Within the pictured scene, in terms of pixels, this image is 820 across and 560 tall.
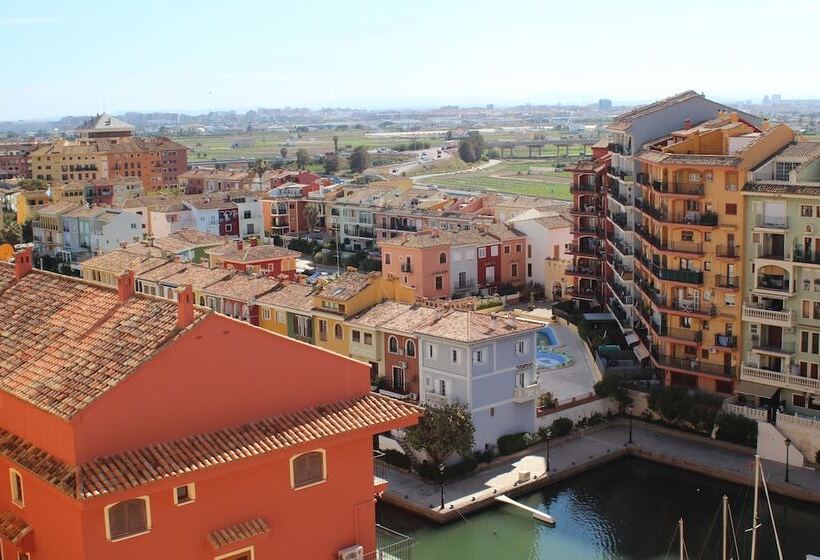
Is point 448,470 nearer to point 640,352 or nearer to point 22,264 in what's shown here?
point 640,352

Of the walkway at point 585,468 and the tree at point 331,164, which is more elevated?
the tree at point 331,164

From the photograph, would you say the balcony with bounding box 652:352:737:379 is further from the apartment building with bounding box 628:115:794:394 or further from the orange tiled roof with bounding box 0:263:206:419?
the orange tiled roof with bounding box 0:263:206:419

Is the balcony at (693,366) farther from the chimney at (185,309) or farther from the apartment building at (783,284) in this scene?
the chimney at (185,309)

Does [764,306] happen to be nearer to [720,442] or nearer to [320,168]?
[720,442]

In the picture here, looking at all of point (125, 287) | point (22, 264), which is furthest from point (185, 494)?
point (22, 264)

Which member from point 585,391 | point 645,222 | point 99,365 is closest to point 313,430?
point 99,365

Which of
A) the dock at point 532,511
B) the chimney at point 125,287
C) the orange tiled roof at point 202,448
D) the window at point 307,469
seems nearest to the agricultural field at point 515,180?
the dock at point 532,511
